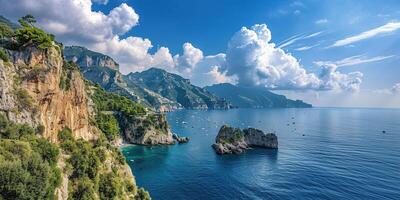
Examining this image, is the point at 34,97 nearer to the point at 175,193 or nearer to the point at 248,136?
the point at 175,193

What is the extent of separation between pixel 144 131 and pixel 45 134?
10393 centimetres

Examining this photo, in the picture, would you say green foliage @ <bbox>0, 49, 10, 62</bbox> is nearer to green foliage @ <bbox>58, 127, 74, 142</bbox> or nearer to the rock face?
green foliage @ <bbox>58, 127, 74, 142</bbox>

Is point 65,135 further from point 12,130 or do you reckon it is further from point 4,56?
point 4,56

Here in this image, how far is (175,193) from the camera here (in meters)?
78.8

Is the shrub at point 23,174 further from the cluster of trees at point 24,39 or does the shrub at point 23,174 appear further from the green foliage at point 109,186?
the cluster of trees at point 24,39

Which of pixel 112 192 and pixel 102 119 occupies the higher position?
pixel 102 119

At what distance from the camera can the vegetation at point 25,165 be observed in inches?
1227

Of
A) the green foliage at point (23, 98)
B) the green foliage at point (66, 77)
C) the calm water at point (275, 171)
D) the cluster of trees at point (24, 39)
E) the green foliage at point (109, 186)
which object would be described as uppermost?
the cluster of trees at point (24, 39)

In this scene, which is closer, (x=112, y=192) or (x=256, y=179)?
(x=112, y=192)

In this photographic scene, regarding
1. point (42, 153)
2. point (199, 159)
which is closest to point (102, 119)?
point (199, 159)

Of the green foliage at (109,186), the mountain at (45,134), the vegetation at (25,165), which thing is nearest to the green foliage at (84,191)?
the mountain at (45,134)

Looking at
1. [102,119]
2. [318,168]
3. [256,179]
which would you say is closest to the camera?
[256,179]

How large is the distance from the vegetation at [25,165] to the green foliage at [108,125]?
288 ft

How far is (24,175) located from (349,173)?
102 metres
